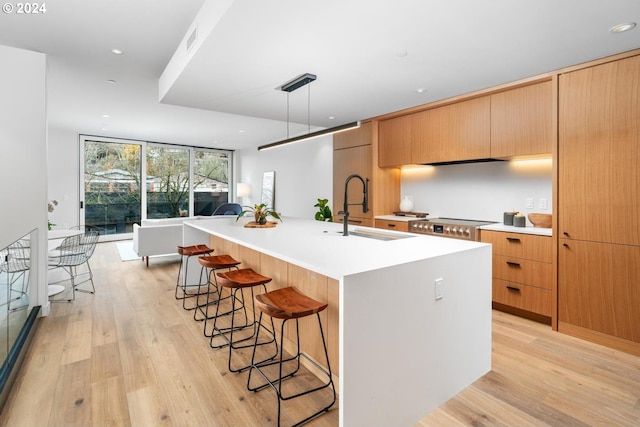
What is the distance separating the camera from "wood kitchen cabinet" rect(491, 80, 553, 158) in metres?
3.12

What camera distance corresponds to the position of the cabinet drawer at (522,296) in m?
3.10

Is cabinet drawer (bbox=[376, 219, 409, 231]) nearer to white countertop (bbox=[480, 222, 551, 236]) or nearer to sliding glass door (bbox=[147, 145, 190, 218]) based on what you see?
white countertop (bbox=[480, 222, 551, 236])

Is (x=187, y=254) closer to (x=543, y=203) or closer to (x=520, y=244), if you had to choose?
(x=520, y=244)

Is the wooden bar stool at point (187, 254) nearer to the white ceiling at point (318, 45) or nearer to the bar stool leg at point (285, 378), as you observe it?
the bar stool leg at point (285, 378)

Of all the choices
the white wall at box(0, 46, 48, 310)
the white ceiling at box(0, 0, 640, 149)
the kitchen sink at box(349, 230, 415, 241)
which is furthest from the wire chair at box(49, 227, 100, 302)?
the kitchen sink at box(349, 230, 415, 241)

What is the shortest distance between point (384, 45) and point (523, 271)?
8.07 ft

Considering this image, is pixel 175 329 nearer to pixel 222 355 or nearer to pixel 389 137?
pixel 222 355

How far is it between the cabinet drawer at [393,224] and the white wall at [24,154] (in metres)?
3.77

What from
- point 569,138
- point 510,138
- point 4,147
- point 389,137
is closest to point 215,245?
point 4,147

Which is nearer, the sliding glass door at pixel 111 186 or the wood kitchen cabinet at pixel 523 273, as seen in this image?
the wood kitchen cabinet at pixel 523 273

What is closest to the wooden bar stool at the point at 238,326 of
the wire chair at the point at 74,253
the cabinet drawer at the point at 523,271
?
the wire chair at the point at 74,253

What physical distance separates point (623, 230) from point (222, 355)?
3.26 m

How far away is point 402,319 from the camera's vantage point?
171cm

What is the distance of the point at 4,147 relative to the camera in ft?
7.77
